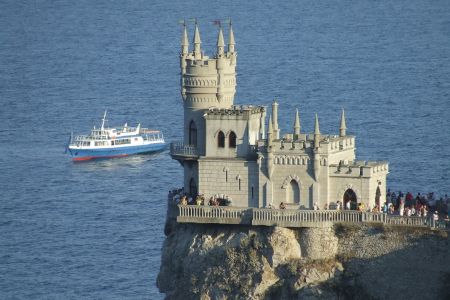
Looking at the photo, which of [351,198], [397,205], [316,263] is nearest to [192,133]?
[351,198]

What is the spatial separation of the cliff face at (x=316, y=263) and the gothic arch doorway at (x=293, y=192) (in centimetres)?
269

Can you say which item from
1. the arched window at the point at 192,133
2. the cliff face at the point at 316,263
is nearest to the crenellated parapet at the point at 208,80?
the arched window at the point at 192,133

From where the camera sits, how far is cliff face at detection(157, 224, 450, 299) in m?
126

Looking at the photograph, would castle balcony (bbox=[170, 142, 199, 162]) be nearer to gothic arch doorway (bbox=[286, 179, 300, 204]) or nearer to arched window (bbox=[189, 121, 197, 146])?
arched window (bbox=[189, 121, 197, 146])

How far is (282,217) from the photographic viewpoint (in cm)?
12912

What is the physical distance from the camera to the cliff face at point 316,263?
126 m

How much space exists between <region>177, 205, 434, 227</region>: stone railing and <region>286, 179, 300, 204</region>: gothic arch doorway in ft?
Answer: 7.16

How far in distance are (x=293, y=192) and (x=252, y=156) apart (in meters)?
3.31

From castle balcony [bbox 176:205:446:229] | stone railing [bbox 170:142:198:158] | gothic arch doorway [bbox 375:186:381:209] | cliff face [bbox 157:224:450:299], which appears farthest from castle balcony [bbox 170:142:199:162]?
gothic arch doorway [bbox 375:186:381:209]

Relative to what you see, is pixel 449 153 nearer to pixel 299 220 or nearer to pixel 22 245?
pixel 22 245

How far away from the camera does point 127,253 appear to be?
6496 inches

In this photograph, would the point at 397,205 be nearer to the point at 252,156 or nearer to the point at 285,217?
the point at 285,217

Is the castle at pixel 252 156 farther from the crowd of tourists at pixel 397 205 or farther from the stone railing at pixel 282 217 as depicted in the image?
the stone railing at pixel 282 217

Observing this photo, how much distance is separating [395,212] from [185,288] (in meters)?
13.1
